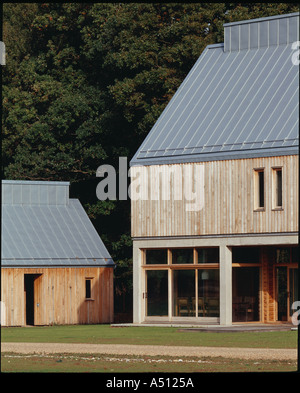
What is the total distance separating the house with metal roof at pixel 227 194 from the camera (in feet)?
132

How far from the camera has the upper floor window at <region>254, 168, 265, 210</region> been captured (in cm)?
4028

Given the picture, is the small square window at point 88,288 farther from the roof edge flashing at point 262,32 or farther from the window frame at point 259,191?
the roof edge flashing at point 262,32

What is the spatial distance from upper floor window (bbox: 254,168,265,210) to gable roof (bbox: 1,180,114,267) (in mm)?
10675

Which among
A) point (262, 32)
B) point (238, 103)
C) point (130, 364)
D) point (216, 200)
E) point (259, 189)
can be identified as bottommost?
point (130, 364)

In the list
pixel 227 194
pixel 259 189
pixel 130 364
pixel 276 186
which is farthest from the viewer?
pixel 227 194

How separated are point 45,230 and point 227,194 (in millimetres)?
11271

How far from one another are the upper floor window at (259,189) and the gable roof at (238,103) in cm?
79

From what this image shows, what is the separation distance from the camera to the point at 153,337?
116 feet

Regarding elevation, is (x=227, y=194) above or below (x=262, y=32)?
below

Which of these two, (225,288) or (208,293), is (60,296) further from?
(225,288)

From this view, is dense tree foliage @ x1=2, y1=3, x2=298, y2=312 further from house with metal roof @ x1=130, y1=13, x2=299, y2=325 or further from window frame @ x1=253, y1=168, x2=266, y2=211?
window frame @ x1=253, y1=168, x2=266, y2=211

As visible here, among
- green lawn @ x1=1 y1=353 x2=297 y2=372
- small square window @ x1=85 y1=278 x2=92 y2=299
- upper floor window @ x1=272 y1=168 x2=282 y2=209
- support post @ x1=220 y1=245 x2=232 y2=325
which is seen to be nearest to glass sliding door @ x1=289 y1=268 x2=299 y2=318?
support post @ x1=220 y1=245 x2=232 y2=325

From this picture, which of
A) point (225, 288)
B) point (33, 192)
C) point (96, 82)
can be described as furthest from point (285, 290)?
point (96, 82)

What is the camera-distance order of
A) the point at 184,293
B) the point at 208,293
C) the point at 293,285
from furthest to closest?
the point at 184,293, the point at 293,285, the point at 208,293
